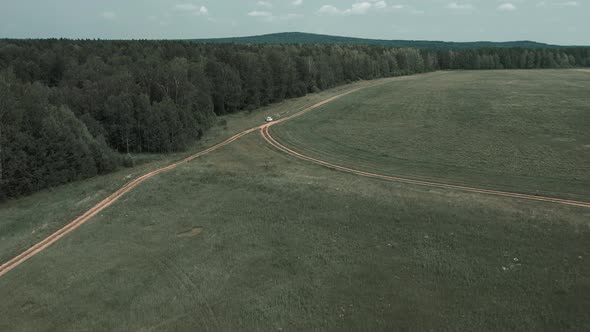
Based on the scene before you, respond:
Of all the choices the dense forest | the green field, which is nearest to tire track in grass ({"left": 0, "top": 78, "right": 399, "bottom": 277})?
the green field

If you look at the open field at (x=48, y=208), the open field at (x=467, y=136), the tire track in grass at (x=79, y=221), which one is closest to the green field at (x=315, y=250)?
the open field at (x=48, y=208)

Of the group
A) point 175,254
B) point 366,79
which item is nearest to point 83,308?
point 175,254

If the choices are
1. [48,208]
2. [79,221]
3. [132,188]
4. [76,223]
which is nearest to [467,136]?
[132,188]

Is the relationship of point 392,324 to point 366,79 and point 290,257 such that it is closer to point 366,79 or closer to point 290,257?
point 290,257

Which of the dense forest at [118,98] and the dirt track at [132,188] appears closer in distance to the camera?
the dirt track at [132,188]

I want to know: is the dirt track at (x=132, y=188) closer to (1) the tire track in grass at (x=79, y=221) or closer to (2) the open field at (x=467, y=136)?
(1) the tire track in grass at (x=79, y=221)
